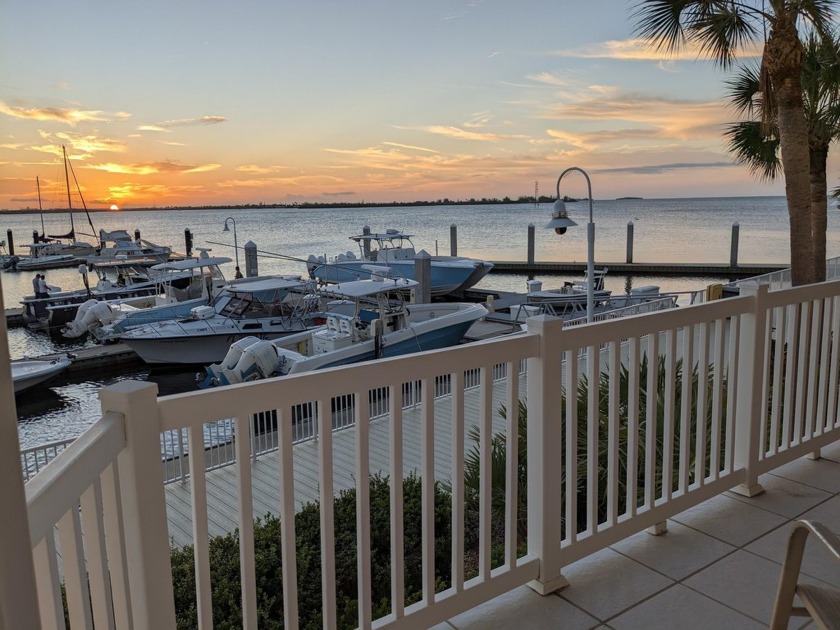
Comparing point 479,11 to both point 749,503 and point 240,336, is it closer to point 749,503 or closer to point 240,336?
point 240,336

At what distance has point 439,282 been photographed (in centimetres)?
2255

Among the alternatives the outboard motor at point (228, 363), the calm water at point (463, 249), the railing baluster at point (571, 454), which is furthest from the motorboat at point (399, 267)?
the railing baluster at point (571, 454)

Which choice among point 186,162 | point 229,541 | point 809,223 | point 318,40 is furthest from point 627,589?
point 186,162

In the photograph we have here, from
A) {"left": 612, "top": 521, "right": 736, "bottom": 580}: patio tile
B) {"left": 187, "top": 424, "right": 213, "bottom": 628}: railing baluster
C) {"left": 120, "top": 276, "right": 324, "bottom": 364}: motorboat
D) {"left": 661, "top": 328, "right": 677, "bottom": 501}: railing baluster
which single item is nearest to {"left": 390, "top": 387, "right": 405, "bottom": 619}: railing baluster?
{"left": 187, "top": 424, "right": 213, "bottom": 628}: railing baluster

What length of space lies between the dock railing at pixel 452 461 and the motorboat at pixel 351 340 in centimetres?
802

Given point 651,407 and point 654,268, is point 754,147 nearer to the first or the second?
→ point 651,407

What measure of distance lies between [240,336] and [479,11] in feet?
31.4

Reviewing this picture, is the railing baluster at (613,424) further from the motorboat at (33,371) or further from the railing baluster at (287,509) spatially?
the motorboat at (33,371)

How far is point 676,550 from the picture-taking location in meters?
2.75

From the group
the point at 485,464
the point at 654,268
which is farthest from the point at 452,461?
the point at 654,268

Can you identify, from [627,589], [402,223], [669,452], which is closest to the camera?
[627,589]

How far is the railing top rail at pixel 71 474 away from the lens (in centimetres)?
103

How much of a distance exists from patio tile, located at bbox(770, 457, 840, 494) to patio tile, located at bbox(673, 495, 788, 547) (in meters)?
0.48

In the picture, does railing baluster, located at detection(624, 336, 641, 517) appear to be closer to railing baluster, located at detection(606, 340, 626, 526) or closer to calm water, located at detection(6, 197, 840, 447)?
railing baluster, located at detection(606, 340, 626, 526)
